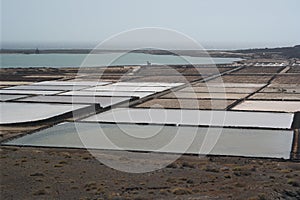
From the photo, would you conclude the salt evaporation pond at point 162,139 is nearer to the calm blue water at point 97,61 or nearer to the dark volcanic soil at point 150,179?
the dark volcanic soil at point 150,179

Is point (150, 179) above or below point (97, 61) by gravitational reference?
below

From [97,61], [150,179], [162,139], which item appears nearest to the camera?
[150,179]

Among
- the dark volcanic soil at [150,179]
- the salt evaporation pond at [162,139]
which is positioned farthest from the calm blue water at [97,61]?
the dark volcanic soil at [150,179]

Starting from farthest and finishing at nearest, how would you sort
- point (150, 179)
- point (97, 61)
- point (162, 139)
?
point (97, 61)
point (162, 139)
point (150, 179)

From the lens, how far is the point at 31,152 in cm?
1011

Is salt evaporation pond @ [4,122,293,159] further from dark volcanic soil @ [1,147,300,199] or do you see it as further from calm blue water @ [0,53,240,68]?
calm blue water @ [0,53,240,68]

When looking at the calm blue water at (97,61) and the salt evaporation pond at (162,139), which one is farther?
the calm blue water at (97,61)

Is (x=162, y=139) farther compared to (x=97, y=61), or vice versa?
(x=97, y=61)

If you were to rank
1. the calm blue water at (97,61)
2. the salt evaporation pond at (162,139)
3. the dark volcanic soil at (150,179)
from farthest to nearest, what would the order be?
the calm blue water at (97,61), the salt evaporation pond at (162,139), the dark volcanic soil at (150,179)

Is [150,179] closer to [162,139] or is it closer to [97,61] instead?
[162,139]

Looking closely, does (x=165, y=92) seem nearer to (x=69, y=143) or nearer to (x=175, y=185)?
(x=69, y=143)

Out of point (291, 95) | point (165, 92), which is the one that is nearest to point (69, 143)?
point (165, 92)

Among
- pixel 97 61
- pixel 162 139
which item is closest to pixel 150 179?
pixel 162 139

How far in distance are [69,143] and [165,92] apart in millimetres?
10801
